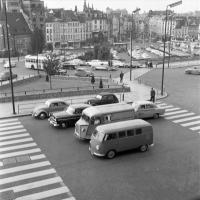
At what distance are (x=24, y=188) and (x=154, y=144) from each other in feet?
25.9

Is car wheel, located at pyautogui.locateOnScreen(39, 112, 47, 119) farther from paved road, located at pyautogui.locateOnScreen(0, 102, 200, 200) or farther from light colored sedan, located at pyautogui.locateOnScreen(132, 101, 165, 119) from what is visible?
light colored sedan, located at pyautogui.locateOnScreen(132, 101, 165, 119)

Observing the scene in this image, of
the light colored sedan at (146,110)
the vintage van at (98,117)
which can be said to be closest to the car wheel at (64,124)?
the vintage van at (98,117)

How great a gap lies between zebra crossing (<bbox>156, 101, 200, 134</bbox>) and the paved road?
65cm

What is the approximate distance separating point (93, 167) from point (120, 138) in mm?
2106

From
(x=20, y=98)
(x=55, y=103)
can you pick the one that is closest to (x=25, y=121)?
(x=55, y=103)

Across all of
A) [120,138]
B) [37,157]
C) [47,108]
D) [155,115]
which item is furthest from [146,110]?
[37,157]

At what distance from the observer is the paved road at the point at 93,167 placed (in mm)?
13172

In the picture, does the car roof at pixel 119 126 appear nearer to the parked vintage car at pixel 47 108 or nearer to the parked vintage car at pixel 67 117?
the parked vintage car at pixel 67 117

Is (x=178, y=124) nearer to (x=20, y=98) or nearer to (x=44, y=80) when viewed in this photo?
(x=20, y=98)

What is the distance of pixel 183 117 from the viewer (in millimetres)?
23750

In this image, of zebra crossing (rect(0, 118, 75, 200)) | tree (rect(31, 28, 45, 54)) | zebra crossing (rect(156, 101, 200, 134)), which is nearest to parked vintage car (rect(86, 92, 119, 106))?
zebra crossing (rect(156, 101, 200, 134))

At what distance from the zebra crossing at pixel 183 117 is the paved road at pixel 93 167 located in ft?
2.12

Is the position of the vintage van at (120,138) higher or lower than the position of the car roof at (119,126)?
lower

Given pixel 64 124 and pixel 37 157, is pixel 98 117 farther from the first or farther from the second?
pixel 37 157
